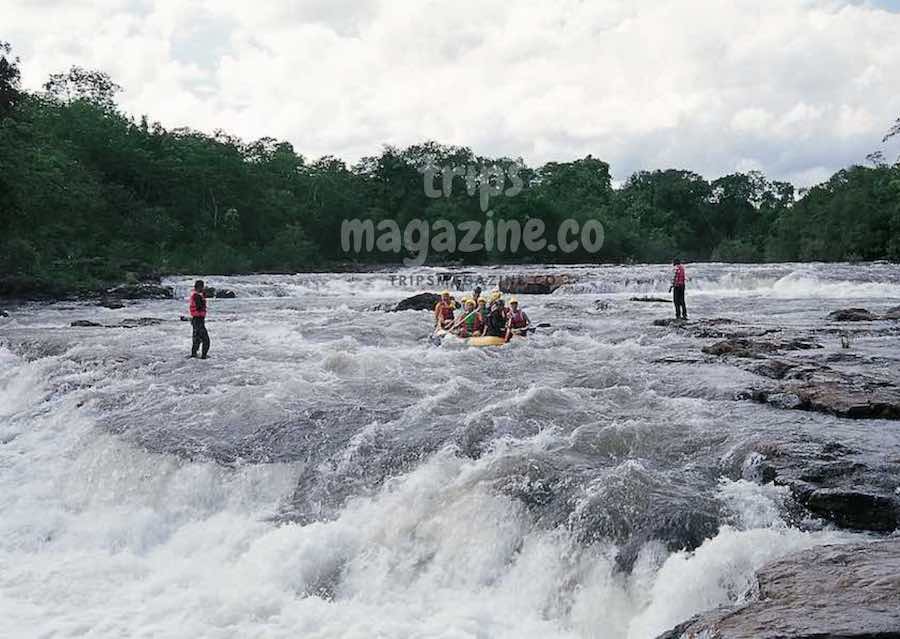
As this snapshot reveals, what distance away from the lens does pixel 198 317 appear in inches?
530

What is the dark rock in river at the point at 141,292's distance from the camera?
2994 cm

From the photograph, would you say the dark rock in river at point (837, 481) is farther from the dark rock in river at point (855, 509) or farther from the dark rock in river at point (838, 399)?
the dark rock in river at point (838, 399)

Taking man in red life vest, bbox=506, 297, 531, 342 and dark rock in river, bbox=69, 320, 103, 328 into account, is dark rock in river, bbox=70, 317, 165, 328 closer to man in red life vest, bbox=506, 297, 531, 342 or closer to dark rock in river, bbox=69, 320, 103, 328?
dark rock in river, bbox=69, 320, 103, 328

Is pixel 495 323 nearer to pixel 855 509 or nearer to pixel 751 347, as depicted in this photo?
pixel 751 347

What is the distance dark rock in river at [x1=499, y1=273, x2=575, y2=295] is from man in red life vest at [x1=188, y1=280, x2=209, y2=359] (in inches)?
785

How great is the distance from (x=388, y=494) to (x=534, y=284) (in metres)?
25.8

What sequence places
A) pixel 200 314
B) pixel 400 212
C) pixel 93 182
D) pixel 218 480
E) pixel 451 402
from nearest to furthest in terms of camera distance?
pixel 218 480 → pixel 451 402 → pixel 200 314 → pixel 93 182 → pixel 400 212

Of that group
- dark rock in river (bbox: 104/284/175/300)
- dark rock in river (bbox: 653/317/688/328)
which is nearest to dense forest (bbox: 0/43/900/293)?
dark rock in river (bbox: 104/284/175/300)

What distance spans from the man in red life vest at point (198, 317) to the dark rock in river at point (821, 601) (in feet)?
35.3

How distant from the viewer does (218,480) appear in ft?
25.6

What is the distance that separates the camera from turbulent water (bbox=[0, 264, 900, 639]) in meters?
5.49

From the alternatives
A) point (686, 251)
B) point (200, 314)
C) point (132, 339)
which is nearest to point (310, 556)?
point (200, 314)

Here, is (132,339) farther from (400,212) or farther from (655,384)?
(400,212)

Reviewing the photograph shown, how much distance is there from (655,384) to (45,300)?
23.6 metres
